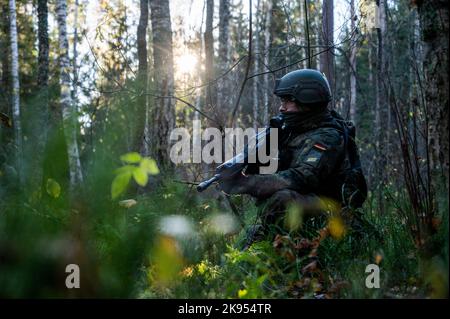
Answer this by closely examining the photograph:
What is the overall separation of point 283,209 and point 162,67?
16.9 ft

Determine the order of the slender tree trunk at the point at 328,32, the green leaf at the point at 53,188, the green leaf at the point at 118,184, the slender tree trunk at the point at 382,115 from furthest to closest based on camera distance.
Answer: the slender tree trunk at the point at 328,32, the slender tree trunk at the point at 382,115, the green leaf at the point at 118,184, the green leaf at the point at 53,188

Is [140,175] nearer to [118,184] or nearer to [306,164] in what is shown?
[118,184]

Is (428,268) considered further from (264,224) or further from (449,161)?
(264,224)

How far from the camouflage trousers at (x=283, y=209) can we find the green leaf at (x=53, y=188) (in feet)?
9.65

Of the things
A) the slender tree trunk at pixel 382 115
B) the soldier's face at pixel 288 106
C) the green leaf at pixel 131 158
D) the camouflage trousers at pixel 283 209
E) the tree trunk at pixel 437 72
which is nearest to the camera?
the green leaf at pixel 131 158

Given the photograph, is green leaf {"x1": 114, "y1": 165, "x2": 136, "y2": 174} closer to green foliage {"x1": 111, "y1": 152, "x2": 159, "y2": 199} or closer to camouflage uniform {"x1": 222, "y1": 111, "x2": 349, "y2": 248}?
green foliage {"x1": 111, "y1": 152, "x2": 159, "y2": 199}

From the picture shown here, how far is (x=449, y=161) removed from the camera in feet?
9.32

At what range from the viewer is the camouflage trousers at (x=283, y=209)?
420cm

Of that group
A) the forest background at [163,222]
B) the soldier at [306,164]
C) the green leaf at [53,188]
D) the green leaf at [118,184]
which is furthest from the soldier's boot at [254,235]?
the green leaf at [53,188]

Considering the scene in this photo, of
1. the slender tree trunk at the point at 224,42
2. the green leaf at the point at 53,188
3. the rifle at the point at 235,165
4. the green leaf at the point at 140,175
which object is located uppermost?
the slender tree trunk at the point at 224,42

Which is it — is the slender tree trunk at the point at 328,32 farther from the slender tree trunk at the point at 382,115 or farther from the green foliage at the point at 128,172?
the green foliage at the point at 128,172

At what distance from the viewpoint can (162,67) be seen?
8789 millimetres

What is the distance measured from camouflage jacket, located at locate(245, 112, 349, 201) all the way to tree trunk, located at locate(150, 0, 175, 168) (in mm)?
4324

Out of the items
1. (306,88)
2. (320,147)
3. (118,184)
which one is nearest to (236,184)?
(320,147)
